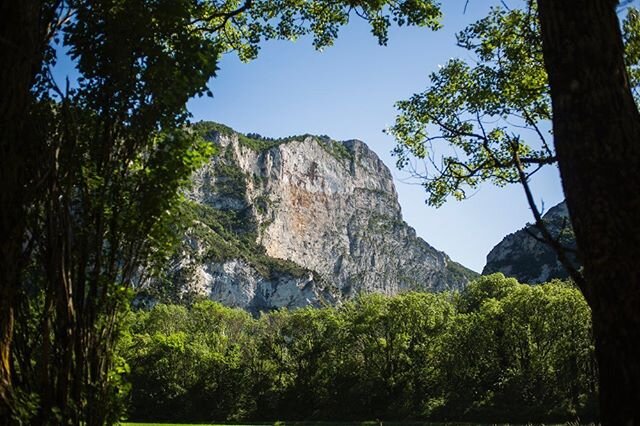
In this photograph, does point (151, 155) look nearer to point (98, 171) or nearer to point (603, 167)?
point (98, 171)

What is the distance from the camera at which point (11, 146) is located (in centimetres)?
409

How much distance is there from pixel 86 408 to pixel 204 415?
5651cm

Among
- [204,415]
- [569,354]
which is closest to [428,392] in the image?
[569,354]

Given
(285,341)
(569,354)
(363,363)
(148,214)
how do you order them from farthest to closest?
(285,341), (363,363), (569,354), (148,214)

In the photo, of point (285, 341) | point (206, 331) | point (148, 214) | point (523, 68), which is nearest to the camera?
point (148, 214)

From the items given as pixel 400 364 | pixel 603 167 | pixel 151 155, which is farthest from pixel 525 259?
pixel 603 167

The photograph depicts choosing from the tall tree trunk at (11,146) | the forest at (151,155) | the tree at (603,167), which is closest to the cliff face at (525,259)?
the forest at (151,155)

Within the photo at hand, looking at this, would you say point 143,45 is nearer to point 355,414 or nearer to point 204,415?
point 355,414

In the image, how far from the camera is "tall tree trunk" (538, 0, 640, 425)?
2.71 meters

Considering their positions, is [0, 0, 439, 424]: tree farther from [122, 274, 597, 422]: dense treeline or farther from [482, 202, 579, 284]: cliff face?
[482, 202, 579, 284]: cliff face

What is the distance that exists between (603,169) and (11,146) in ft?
13.8

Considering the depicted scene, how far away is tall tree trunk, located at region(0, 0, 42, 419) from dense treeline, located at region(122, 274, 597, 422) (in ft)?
Result: 123

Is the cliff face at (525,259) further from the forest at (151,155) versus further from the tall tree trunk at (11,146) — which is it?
the tall tree trunk at (11,146)

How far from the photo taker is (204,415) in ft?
186
